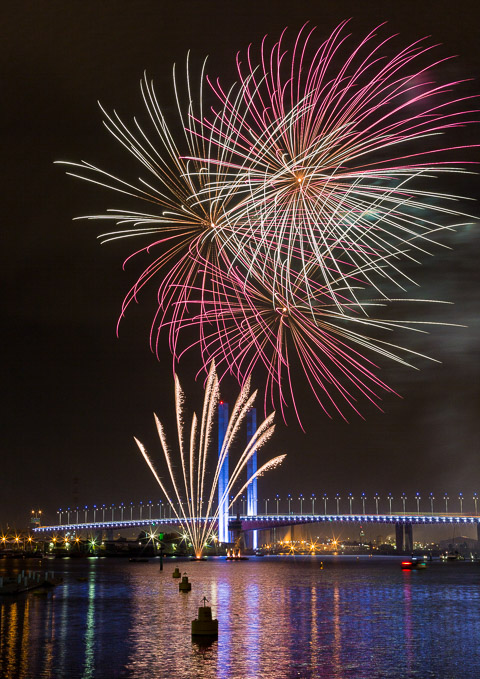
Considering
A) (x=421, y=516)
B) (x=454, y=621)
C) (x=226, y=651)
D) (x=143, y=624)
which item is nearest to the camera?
(x=226, y=651)

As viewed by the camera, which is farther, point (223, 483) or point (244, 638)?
point (223, 483)

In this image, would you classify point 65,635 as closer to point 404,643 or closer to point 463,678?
point 404,643

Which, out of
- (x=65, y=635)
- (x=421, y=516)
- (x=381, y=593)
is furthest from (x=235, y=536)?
(x=65, y=635)

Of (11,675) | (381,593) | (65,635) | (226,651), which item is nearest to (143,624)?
(65,635)

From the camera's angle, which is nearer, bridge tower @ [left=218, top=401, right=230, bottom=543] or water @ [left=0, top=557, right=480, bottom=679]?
water @ [left=0, top=557, right=480, bottom=679]

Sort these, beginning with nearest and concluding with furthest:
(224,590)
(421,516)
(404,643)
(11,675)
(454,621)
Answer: (11,675) → (404,643) → (454,621) → (224,590) → (421,516)

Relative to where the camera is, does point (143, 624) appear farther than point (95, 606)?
No

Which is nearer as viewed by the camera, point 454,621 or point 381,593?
point 454,621

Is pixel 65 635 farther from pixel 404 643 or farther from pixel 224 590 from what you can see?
pixel 224 590

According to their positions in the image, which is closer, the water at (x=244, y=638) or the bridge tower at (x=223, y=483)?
the water at (x=244, y=638)
